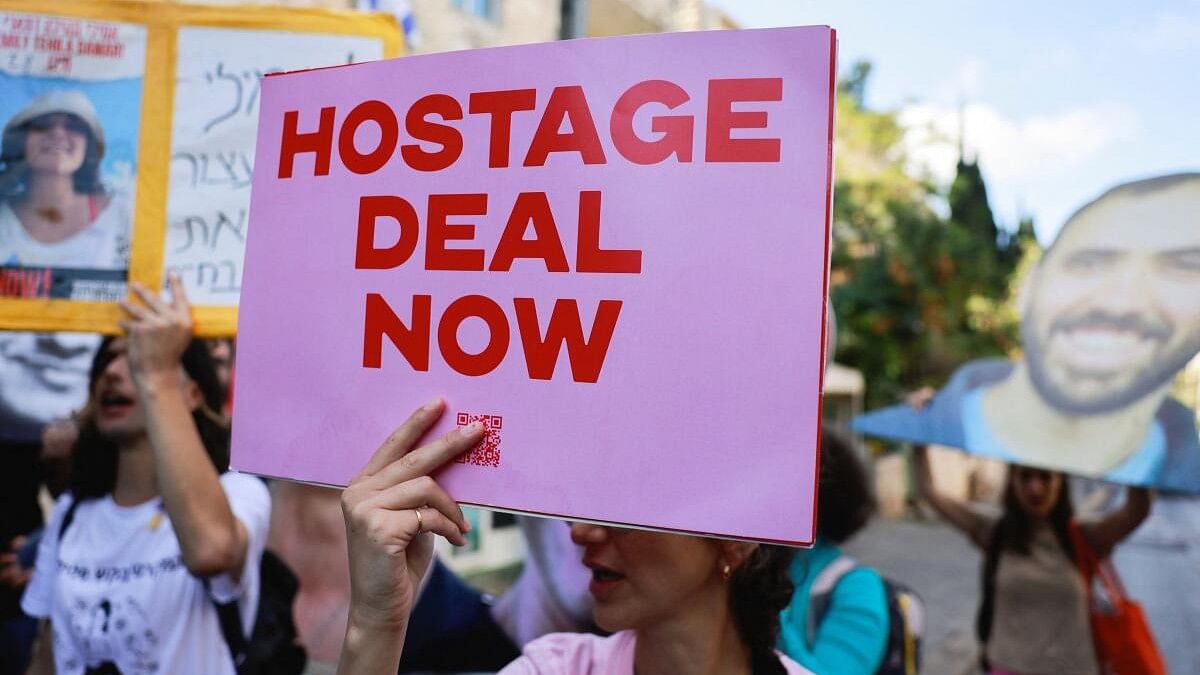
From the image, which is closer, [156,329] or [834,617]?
[156,329]

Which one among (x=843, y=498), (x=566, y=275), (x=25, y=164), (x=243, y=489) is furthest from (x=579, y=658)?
(x=25, y=164)

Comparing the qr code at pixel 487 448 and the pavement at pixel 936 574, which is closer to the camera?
the qr code at pixel 487 448

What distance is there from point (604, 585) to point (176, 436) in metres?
0.97

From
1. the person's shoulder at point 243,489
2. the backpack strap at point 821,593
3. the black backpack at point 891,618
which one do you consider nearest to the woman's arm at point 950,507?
the black backpack at point 891,618

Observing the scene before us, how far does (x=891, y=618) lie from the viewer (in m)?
2.43

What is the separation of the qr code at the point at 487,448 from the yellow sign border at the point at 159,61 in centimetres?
94

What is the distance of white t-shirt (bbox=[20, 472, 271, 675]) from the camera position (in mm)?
1942

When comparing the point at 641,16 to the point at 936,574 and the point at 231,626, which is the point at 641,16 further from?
the point at 231,626

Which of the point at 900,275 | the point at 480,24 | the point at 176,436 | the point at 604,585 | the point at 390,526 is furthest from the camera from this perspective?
the point at 900,275

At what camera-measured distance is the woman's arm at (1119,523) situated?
10.9ft

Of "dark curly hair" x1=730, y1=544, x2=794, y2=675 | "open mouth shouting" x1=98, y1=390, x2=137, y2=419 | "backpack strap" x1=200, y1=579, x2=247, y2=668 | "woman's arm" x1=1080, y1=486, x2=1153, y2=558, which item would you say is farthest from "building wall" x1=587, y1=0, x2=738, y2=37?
"dark curly hair" x1=730, y1=544, x2=794, y2=675

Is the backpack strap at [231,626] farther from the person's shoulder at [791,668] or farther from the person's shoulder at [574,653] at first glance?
the person's shoulder at [791,668]

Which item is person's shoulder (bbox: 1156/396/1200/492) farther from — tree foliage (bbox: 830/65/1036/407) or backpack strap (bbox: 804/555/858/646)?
tree foliage (bbox: 830/65/1036/407)

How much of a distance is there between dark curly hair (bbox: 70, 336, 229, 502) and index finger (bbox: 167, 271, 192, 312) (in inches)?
14.2
